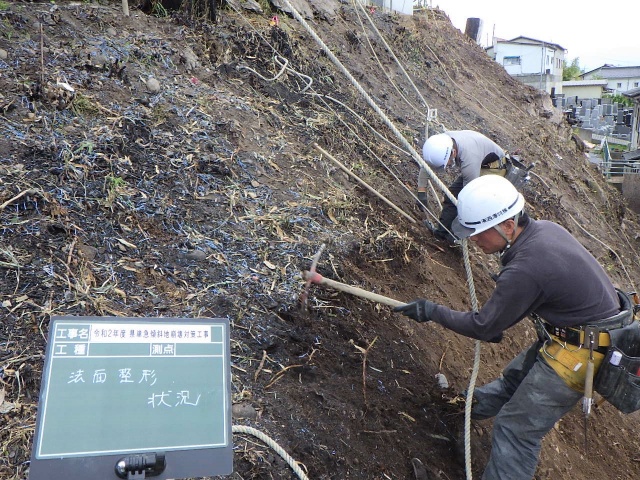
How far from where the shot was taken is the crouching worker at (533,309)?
326 centimetres

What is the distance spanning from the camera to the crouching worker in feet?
10.7

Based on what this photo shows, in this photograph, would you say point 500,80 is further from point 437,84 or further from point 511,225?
point 511,225

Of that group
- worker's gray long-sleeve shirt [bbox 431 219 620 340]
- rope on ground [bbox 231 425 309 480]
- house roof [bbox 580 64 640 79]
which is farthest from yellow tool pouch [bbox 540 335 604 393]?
house roof [bbox 580 64 640 79]

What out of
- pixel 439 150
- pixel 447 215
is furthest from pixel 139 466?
pixel 447 215

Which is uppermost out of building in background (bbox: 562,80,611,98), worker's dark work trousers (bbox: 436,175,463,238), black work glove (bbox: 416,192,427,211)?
building in background (bbox: 562,80,611,98)

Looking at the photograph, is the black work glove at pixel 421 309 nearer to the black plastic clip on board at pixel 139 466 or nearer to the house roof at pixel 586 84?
the black plastic clip on board at pixel 139 466

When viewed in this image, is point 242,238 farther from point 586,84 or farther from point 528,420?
point 586,84

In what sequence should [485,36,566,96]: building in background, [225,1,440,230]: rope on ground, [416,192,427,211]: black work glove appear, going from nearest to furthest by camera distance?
[416,192,427,211]: black work glove, [225,1,440,230]: rope on ground, [485,36,566,96]: building in background

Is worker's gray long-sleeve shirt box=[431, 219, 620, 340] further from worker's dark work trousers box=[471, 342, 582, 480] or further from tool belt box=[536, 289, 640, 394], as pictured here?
worker's dark work trousers box=[471, 342, 582, 480]

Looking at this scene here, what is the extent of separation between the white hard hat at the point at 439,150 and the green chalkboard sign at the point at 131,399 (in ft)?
13.6

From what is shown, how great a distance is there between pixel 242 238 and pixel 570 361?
7.97 feet

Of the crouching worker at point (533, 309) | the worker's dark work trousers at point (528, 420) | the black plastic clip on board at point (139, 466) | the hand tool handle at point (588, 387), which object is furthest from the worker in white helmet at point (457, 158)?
the black plastic clip on board at point (139, 466)

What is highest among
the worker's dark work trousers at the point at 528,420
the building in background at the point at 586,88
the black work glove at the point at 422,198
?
the building in background at the point at 586,88

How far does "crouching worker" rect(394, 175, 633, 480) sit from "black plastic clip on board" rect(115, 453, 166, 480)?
1913 millimetres
